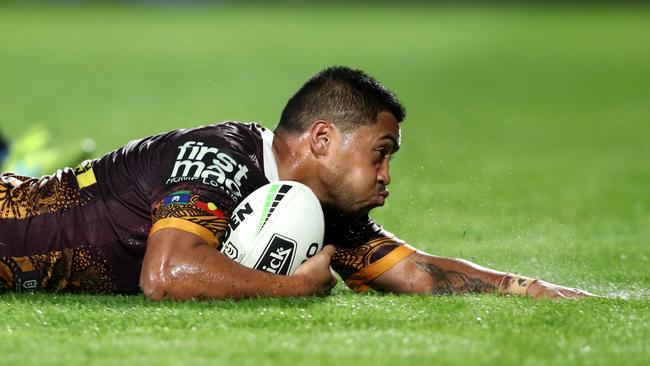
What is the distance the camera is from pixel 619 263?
7.70 metres

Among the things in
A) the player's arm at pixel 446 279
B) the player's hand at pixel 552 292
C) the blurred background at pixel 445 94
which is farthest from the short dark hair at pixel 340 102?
the blurred background at pixel 445 94

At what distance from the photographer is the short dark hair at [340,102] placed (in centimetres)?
610

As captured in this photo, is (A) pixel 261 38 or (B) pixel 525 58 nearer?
(B) pixel 525 58

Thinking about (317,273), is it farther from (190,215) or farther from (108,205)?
(108,205)

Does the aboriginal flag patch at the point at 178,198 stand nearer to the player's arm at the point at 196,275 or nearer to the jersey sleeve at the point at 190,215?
the jersey sleeve at the point at 190,215

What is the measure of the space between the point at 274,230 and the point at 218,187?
361 millimetres

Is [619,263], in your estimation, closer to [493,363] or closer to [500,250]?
[500,250]

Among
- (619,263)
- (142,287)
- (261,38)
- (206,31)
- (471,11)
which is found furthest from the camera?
(471,11)

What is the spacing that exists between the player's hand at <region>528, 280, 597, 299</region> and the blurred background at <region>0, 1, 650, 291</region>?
64 centimetres

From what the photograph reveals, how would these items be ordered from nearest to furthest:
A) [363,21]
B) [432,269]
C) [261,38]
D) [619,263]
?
[432,269] → [619,263] → [261,38] → [363,21]

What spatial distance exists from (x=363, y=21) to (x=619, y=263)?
33305 millimetres

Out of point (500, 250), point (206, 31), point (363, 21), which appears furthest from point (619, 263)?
point (363, 21)

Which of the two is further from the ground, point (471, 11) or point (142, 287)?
point (471, 11)

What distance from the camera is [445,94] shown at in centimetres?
2120
